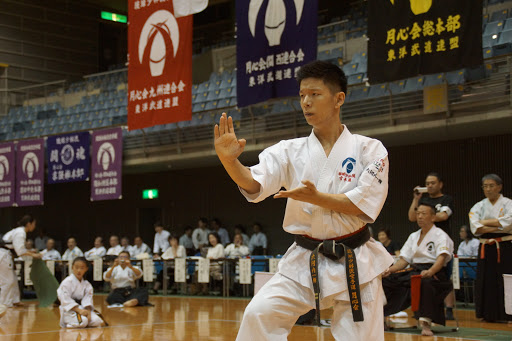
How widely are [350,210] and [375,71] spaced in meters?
7.87

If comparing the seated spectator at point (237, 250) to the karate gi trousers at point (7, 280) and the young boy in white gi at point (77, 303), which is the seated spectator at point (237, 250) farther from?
the young boy in white gi at point (77, 303)

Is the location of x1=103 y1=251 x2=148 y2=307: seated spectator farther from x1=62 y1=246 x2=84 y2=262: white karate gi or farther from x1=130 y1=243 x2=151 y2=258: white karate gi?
x1=62 y1=246 x2=84 y2=262: white karate gi

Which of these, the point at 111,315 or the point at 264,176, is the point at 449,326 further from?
the point at 264,176

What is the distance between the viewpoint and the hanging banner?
17641 mm

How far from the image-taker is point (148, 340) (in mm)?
7254

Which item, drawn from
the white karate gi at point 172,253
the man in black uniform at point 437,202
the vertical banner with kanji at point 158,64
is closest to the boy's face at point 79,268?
the vertical banner with kanji at point 158,64

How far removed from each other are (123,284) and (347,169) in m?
10.4

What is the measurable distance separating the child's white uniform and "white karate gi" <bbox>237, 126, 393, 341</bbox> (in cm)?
643

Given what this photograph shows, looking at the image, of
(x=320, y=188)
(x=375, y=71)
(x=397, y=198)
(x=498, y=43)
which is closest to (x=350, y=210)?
(x=320, y=188)

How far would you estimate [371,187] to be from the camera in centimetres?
298

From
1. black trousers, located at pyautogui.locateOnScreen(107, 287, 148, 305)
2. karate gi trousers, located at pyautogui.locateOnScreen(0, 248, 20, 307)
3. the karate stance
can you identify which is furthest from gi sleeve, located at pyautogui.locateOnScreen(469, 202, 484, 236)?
karate gi trousers, located at pyautogui.locateOnScreen(0, 248, 20, 307)

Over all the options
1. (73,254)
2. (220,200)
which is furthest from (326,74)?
(220,200)

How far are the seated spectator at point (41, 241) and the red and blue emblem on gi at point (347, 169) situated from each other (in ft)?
60.9

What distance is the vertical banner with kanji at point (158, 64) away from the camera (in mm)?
12305
